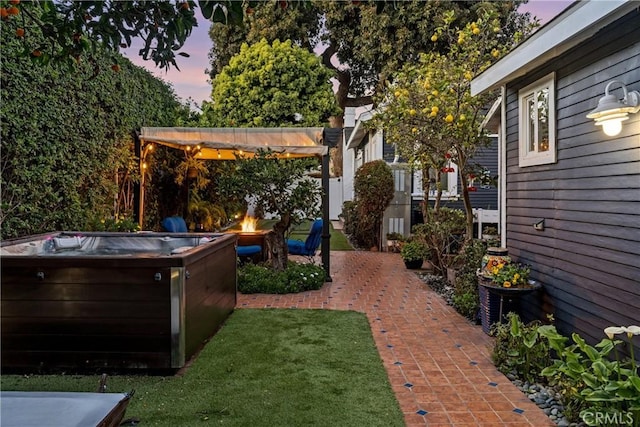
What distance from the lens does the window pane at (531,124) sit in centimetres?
516

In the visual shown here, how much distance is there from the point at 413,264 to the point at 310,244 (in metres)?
2.36

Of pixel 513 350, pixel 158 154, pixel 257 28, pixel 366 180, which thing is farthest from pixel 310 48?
pixel 513 350

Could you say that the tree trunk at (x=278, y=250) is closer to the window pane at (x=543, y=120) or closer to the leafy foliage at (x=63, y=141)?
the leafy foliage at (x=63, y=141)

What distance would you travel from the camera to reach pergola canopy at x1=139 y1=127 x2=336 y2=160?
26.8 ft

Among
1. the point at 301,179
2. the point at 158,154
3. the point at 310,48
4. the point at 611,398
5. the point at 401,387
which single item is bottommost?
the point at 401,387

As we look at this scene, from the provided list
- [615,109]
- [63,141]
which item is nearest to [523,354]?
[615,109]

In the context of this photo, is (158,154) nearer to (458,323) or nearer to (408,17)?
(458,323)

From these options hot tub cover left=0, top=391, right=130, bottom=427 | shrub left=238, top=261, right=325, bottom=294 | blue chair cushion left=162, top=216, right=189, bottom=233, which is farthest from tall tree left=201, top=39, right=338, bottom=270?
hot tub cover left=0, top=391, right=130, bottom=427

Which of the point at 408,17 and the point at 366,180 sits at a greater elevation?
the point at 408,17

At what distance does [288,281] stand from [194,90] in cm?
1416

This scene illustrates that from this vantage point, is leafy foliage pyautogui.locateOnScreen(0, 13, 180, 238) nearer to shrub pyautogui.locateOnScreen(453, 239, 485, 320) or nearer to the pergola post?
the pergola post

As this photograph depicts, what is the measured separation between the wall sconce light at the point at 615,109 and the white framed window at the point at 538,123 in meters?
1.19

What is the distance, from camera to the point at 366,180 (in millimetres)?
12484

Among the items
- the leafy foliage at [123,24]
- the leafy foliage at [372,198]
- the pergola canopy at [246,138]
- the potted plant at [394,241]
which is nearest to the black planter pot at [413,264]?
the potted plant at [394,241]
